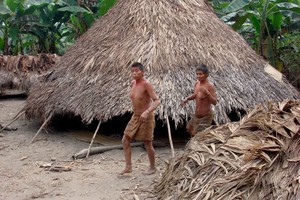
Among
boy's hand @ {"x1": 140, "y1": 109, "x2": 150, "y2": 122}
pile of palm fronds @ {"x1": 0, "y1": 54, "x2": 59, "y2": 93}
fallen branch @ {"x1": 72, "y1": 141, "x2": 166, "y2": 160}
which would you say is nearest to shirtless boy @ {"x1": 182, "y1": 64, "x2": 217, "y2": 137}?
boy's hand @ {"x1": 140, "y1": 109, "x2": 150, "y2": 122}

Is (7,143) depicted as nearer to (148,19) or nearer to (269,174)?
(148,19)

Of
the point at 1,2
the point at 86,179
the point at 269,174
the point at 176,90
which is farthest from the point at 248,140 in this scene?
the point at 1,2

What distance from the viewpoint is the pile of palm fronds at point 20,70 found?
508 inches

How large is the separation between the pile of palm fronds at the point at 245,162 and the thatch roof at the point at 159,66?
2.29 meters

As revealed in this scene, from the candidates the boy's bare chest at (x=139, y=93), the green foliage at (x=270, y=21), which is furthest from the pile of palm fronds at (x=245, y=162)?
the green foliage at (x=270, y=21)

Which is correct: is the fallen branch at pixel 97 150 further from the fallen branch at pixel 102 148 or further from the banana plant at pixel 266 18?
the banana plant at pixel 266 18

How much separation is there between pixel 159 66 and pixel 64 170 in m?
2.32

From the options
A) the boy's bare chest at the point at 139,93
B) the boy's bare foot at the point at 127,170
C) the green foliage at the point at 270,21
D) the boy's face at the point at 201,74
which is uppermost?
the green foliage at the point at 270,21

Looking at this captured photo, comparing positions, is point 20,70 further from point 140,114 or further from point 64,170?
point 140,114

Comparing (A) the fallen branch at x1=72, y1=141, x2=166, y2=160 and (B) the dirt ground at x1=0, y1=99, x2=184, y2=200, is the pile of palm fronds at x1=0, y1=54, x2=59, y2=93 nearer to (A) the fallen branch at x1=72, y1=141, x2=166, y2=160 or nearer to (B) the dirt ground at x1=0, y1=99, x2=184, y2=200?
(B) the dirt ground at x1=0, y1=99, x2=184, y2=200

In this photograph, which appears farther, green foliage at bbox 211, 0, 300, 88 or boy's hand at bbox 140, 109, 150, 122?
green foliage at bbox 211, 0, 300, 88

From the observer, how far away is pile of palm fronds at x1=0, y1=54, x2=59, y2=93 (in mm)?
12906

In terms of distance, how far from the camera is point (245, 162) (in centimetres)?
435

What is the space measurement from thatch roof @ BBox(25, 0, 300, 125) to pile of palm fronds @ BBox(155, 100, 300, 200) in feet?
7.52
